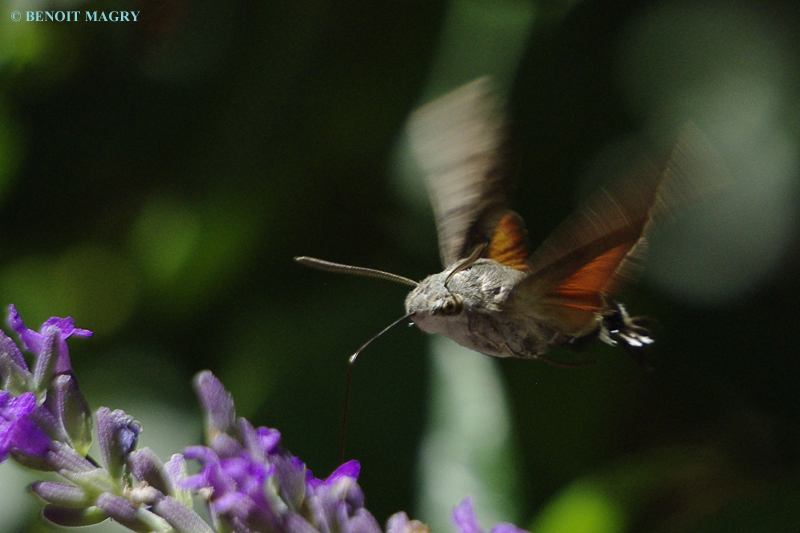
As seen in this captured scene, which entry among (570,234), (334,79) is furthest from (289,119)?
(570,234)

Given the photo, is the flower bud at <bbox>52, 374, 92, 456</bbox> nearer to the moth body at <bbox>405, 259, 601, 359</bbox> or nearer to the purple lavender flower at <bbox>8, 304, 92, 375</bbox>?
the purple lavender flower at <bbox>8, 304, 92, 375</bbox>

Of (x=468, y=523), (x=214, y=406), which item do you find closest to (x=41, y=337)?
(x=214, y=406)

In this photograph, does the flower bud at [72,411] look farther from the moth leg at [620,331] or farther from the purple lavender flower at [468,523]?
the moth leg at [620,331]

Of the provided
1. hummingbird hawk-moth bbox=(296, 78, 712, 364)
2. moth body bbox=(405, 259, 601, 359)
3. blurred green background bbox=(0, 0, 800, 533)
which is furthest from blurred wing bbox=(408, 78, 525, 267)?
blurred green background bbox=(0, 0, 800, 533)

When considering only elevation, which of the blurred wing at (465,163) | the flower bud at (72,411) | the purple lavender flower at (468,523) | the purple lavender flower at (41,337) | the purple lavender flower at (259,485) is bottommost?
the purple lavender flower at (468,523)

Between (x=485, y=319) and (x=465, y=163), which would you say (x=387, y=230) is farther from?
(x=485, y=319)

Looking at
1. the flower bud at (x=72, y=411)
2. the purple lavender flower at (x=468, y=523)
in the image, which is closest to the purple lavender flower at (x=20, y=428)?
the flower bud at (x=72, y=411)
